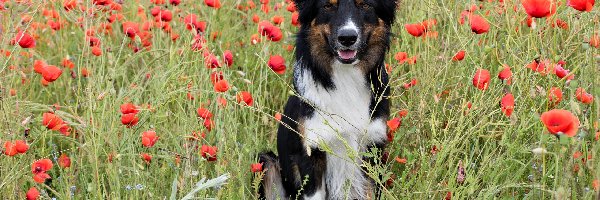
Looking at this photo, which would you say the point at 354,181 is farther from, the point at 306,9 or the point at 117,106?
the point at 117,106

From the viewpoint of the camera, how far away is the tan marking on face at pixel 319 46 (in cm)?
340

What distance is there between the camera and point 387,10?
3.49m

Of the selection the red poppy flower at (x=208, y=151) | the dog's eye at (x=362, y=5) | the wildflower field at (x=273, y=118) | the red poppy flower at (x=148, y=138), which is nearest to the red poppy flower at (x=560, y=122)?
the wildflower field at (x=273, y=118)

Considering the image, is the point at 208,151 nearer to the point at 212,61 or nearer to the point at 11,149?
the point at 212,61

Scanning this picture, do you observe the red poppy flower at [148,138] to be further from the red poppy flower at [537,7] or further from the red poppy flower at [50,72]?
the red poppy flower at [537,7]

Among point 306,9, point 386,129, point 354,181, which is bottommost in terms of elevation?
point 354,181

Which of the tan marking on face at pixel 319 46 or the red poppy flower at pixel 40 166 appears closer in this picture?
the red poppy flower at pixel 40 166

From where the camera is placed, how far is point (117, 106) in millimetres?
2951

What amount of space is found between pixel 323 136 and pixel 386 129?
32 centimetres

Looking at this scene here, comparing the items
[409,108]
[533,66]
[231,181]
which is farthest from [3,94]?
[533,66]

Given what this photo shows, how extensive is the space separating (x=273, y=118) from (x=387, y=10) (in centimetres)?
85

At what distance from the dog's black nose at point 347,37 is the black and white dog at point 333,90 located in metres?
0.03

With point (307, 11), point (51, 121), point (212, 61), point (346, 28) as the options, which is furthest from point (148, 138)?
point (307, 11)

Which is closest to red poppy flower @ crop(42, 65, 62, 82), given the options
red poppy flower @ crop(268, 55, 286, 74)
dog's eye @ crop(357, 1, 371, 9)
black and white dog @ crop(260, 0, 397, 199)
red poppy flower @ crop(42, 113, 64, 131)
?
red poppy flower @ crop(42, 113, 64, 131)
